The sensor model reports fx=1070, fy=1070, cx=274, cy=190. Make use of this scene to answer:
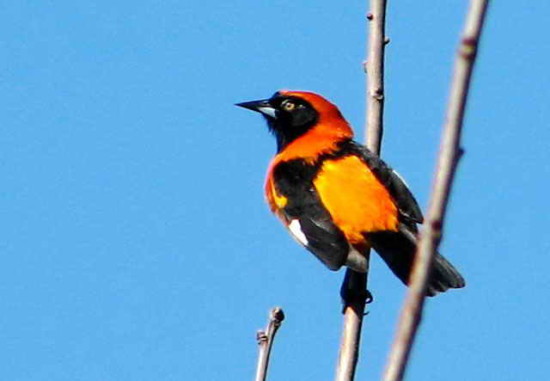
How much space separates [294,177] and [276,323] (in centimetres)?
264

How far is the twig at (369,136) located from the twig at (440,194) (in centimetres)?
132

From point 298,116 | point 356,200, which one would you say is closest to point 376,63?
point 356,200

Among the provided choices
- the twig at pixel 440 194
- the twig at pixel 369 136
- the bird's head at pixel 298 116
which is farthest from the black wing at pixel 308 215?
the twig at pixel 440 194

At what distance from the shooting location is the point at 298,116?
632cm

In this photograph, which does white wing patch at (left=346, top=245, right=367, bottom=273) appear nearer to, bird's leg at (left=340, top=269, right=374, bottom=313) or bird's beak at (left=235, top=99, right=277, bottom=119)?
bird's leg at (left=340, top=269, right=374, bottom=313)

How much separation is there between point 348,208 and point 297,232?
30cm

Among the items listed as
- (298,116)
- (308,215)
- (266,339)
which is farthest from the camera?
(298,116)

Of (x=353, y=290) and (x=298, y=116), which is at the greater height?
(x=298, y=116)

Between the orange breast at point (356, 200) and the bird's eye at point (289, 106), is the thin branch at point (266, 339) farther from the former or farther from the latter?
the bird's eye at point (289, 106)

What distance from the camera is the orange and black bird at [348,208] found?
493 centimetres

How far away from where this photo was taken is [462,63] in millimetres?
1572

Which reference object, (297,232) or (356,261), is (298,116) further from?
(356,261)

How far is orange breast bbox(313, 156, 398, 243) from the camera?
5.07 meters

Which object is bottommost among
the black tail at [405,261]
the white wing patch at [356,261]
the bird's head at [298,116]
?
the white wing patch at [356,261]
